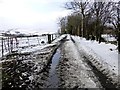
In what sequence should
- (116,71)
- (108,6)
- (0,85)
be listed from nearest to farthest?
(0,85), (116,71), (108,6)

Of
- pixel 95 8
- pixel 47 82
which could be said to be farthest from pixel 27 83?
pixel 95 8

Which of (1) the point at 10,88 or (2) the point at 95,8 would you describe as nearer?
(1) the point at 10,88

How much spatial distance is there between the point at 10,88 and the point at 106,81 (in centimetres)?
329

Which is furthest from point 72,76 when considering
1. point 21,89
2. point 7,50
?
point 7,50

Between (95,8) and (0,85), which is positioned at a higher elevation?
(95,8)

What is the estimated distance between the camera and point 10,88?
815 cm

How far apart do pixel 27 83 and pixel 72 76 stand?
6.55 ft

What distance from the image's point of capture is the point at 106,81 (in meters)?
9.07

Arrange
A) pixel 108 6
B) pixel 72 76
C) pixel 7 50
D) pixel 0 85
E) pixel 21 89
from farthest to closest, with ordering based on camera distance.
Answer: pixel 108 6 < pixel 7 50 < pixel 72 76 < pixel 0 85 < pixel 21 89

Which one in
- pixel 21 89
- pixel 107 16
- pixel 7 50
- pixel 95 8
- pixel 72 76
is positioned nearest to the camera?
pixel 21 89

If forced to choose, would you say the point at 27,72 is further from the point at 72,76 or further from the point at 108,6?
the point at 108,6

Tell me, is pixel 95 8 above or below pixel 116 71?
above

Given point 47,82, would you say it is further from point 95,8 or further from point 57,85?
point 95,8

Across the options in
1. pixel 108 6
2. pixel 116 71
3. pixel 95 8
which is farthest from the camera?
pixel 108 6
